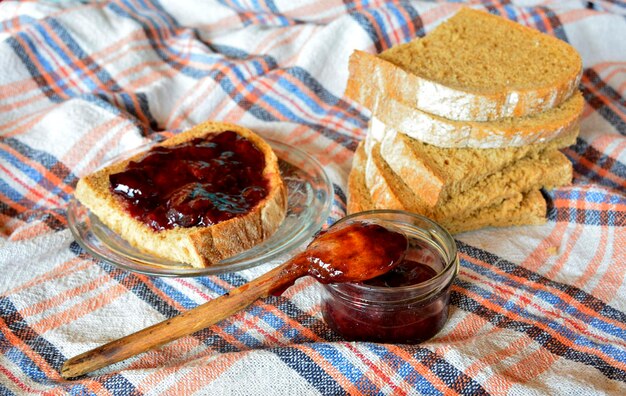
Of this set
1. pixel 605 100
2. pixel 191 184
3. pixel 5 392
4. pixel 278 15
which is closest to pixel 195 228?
pixel 191 184

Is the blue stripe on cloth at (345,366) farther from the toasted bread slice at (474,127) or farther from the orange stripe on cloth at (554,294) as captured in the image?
the toasted bread slice at (474,127)

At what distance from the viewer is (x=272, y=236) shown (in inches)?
106

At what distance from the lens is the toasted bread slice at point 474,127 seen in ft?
9.01

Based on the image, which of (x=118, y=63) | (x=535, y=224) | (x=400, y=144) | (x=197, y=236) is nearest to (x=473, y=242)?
(x=535, y=224)

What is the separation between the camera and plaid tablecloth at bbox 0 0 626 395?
2107 millimetres

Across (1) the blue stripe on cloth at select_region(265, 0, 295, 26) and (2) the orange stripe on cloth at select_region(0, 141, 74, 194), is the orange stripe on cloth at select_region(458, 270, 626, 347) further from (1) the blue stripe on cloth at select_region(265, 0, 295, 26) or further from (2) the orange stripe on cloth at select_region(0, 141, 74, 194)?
(1) the blue stripe on cloth at select_region(265, 0, 295, 26)

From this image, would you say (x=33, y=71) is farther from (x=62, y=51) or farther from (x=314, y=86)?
(x=314, y=86)

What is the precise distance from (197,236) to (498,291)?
110 cm

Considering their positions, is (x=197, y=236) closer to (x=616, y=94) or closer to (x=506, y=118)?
(x=506, y=118)

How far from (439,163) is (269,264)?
78 centimetres

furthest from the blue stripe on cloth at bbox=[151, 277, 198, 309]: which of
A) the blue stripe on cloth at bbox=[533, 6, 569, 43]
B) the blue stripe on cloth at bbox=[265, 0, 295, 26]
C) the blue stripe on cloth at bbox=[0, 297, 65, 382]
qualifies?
the blue stripe on cloth at bbox=[533, 6, 569, 43]

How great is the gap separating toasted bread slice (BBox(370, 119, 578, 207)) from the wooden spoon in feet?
1.61

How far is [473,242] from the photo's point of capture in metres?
2.81

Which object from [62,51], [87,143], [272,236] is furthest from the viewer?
[62,51]
